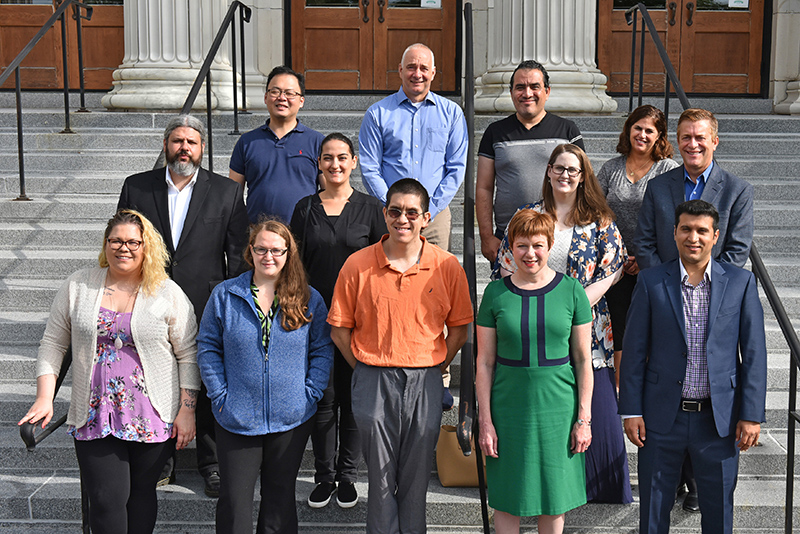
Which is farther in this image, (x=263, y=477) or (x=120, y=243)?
(x=263, y=477)

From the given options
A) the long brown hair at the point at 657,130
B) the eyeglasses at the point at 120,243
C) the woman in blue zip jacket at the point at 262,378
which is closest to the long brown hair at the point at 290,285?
the woman in blue zip jacket at the point at 262,378

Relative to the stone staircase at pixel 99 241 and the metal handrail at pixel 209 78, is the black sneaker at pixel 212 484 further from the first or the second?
the metal handrail at pixel 209 78

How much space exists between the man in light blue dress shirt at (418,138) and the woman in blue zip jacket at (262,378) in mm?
1070

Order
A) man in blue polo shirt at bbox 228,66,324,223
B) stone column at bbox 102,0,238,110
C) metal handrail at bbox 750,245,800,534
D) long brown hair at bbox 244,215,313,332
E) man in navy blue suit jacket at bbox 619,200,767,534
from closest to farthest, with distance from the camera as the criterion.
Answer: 1. man in navy blue suit jacket at bbox 619,200,767,534
2. long brown hair at bbox 244,215,313,332
3. metal handrail at bbox 750,245,800,534
4. man in blue polo shirt at bbox 228,66,324,223
5. stone column at bbox 102,0,238,110

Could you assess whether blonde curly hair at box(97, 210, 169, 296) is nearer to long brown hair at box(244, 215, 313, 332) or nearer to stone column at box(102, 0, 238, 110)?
long brown hair at box(244, 215, 313, 332)

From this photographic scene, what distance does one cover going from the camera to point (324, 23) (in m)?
8.41

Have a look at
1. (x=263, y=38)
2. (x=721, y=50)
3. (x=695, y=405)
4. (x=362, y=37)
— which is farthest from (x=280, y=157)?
(x=721, y=50)

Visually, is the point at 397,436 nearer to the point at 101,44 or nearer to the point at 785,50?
the point at 101,44

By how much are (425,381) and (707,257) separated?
4.06ft

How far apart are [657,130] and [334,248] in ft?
5.60

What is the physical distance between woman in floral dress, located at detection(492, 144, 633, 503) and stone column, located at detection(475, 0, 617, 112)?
368 cm

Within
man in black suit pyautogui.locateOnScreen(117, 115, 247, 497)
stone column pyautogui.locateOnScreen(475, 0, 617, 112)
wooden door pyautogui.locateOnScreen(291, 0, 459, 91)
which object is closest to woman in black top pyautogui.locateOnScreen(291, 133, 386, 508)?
man in black suit pyautogui.locateOnScreen(117, 115, 247, 497)

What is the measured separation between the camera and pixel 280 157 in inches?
164

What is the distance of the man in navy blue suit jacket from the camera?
3143 mm
